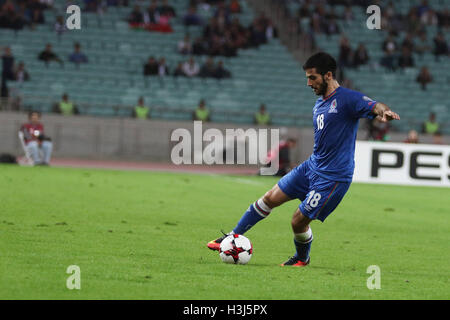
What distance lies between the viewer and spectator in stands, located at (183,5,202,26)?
104 feet

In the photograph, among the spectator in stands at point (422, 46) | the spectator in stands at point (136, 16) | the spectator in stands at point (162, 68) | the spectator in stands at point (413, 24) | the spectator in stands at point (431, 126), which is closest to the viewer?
the spectator in stands at point (162, 68)

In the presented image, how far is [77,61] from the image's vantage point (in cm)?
2936

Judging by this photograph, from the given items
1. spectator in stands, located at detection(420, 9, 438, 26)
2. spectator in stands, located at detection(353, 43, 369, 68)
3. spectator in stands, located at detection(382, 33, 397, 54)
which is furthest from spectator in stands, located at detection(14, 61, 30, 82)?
spectator in stands, located at detection(420, 9, 438, 26)

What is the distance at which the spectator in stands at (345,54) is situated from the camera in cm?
3167

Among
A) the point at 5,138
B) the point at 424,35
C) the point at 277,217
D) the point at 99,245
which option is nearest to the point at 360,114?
the point at 99,245

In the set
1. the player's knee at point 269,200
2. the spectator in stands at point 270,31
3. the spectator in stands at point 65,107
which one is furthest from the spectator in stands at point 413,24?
the player's knee at point 269,200

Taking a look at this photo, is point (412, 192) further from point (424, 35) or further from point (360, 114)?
point (424, 35)

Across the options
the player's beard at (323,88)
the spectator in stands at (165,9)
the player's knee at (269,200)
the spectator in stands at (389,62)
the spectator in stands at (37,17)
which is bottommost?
the player's knee at (269,200)

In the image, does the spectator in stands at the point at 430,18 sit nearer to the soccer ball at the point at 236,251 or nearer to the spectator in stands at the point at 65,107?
the spectator in stands at the point at 65,107

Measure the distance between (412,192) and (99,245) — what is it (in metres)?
13.3

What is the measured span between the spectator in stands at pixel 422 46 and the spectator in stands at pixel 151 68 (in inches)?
459

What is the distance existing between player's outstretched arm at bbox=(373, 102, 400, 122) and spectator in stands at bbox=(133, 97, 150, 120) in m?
20.7

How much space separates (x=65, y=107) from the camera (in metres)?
27.5

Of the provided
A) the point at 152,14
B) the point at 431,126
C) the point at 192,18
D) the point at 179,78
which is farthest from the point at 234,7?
the point at 431,126
